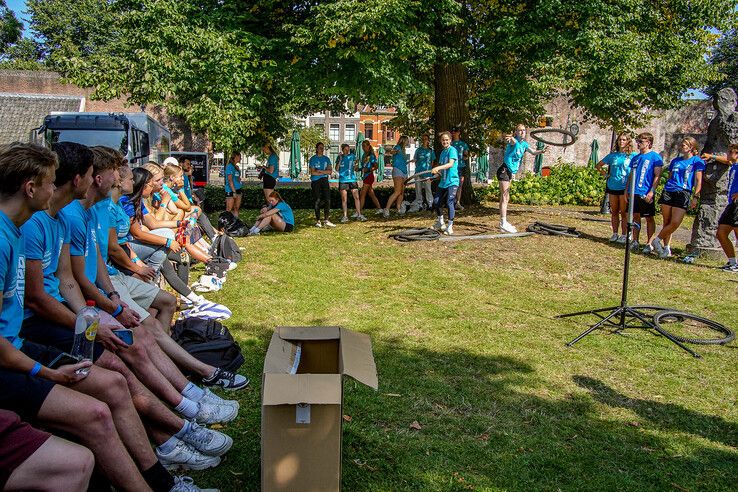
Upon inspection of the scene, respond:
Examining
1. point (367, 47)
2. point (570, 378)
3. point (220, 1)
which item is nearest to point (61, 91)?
point (220, 1)

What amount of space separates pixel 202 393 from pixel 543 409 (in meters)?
2.45

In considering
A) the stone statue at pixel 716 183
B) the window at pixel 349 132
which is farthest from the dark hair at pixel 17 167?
the window at pixel 349 132

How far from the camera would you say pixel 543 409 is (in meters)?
4.42

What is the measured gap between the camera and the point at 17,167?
2.54m

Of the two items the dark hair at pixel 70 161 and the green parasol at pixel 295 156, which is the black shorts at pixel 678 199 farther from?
the green parasol at pixel 295 156

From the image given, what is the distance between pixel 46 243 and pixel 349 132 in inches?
2502

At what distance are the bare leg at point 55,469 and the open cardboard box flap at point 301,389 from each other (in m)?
0.76

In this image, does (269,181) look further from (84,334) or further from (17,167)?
(17,167)

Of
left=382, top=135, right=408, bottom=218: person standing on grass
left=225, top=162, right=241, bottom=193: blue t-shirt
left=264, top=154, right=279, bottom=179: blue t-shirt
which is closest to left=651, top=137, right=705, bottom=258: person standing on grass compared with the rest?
left=382, top=135, right=408, bottom=218: person standing on grass

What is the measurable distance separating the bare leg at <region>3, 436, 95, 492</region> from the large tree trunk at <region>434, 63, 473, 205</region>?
1319 centimetres

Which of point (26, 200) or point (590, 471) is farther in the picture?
point (590, 471)

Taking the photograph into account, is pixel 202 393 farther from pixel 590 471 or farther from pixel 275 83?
pixel 275 83

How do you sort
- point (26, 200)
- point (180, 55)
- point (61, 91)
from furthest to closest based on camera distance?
point (61, 91), point (180, 55), point (26, 200)

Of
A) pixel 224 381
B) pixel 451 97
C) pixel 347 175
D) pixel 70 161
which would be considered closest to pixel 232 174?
pixel 347 175
